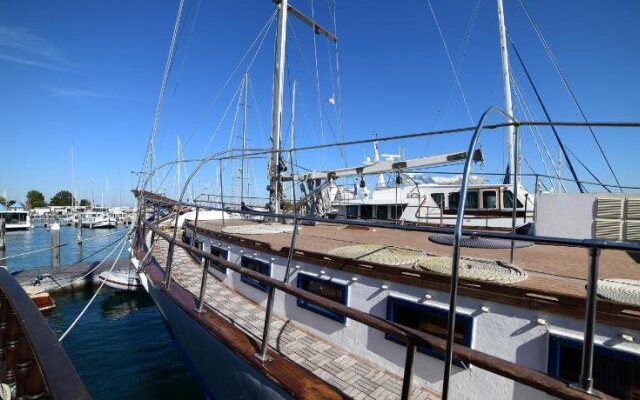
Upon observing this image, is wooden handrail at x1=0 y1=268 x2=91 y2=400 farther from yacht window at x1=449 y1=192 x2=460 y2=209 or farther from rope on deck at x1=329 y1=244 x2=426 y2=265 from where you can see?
yacht window at x1=449 y1=192 x2=460 y2=209

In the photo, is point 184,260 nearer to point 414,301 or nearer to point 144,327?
point 144,327

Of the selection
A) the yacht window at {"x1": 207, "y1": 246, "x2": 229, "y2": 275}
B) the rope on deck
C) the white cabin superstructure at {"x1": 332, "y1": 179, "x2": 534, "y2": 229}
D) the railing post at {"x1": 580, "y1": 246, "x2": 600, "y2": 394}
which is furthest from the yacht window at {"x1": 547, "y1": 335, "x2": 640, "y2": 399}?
the white cabin superstructure at {"x1": 332, "y1": 179, "x2": 534, "y2": 229}

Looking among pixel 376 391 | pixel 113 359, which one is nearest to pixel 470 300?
pixel 376 391

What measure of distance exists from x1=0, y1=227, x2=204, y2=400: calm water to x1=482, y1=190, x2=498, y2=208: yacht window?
1286 centimetres

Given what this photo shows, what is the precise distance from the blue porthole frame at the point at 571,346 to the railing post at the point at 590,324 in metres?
1.76

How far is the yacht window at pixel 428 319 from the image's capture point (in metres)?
3.85

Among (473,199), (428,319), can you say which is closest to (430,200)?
(473,199)

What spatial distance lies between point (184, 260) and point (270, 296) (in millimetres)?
8472

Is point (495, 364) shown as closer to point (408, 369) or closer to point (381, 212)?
point (408, 369)

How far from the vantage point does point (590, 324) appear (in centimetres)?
162

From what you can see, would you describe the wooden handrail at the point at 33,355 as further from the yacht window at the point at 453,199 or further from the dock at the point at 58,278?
the dock at the point at 58,278

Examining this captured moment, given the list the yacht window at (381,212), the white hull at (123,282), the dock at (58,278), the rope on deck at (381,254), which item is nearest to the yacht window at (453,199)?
the yacht window at (381,212)

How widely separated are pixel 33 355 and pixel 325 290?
4033 millimetres

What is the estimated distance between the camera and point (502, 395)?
3.57 meters
